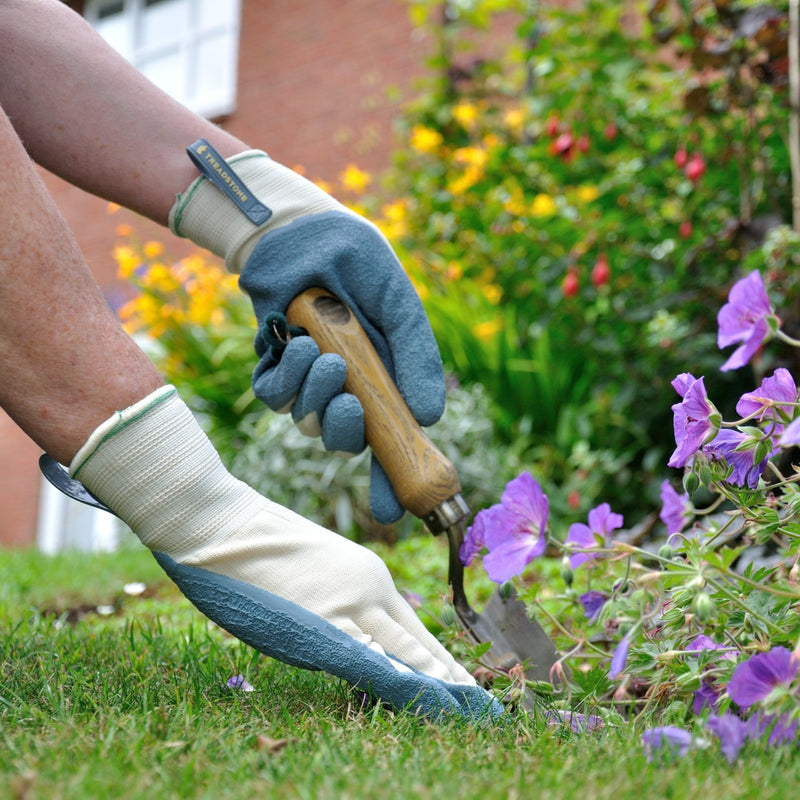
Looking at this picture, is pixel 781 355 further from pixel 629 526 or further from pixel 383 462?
pixel 383 462

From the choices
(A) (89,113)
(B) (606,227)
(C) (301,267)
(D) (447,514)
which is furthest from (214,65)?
(D) (447,514)

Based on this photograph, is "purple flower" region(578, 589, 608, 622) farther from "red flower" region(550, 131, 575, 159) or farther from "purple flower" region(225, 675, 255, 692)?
"red flower" region(550, 131, 575, 159)

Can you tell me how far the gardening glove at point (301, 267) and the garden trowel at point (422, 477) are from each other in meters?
0.05

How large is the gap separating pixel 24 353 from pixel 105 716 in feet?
1.48

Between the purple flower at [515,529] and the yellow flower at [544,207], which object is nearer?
the purple flower at [515,529]

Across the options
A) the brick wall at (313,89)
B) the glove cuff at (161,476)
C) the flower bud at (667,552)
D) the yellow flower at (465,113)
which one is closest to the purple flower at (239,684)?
the glove cuff at (161,476)

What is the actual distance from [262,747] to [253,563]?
0.93 feet

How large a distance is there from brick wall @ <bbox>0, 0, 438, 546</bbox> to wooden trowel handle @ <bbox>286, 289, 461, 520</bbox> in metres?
5.13

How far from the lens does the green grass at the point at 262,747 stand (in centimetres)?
84

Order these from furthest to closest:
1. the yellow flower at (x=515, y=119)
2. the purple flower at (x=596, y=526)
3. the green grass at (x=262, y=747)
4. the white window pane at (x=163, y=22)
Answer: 1. the white window pane at (x=163, y=22)
2. the yellow flower at (x=515, y=119)
3. the purple flower at (x=596, y=526)
4. the green grass at (x=262, y=747)

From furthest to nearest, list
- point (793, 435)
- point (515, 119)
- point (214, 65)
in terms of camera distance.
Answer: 1. point (214, 65)
2. point (515, 119)
3. point (793, 435)

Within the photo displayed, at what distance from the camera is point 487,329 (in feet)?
13.3

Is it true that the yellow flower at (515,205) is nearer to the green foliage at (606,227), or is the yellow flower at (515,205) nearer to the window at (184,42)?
the green foliage at (606,227)

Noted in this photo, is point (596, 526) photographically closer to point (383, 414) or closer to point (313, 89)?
point (383, 414)
